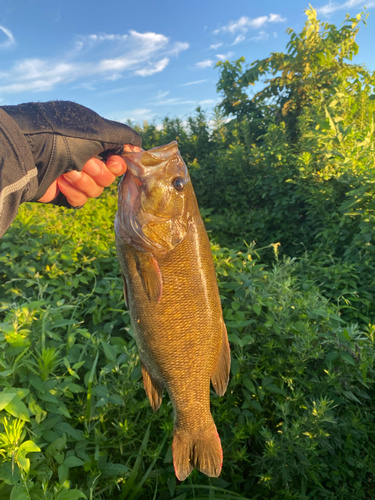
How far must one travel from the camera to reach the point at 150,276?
1.38 meters

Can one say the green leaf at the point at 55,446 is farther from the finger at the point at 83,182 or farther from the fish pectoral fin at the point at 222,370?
the finger at the point at 83,182

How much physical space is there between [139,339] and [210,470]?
74 cm

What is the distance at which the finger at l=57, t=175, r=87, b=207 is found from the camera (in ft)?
5.96

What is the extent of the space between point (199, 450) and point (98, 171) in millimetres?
1558

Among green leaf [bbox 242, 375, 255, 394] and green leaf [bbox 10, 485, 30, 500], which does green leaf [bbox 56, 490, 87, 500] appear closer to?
green leaf [bbox 10, 485, 30, 500]

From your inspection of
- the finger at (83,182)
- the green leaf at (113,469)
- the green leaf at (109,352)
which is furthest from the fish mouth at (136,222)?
the green leaf at (113,469)

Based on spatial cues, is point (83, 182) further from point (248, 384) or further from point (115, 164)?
point (248, 384)

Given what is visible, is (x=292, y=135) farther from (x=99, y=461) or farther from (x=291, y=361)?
(x=99, y=461)

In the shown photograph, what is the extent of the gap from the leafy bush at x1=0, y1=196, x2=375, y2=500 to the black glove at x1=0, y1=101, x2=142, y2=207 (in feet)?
2.88

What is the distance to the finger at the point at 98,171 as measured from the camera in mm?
1693

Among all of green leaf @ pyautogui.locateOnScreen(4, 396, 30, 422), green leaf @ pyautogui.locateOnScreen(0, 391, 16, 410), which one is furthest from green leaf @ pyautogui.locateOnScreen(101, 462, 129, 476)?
green leaf @ pyautogui.locateOnScreen(0, 391, 16, 410)

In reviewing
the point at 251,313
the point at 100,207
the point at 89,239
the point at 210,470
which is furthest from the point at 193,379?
the point at 100,207

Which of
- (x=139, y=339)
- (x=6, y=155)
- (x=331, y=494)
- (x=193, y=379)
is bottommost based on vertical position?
(x=331, y=494)

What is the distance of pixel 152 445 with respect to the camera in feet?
6.86
